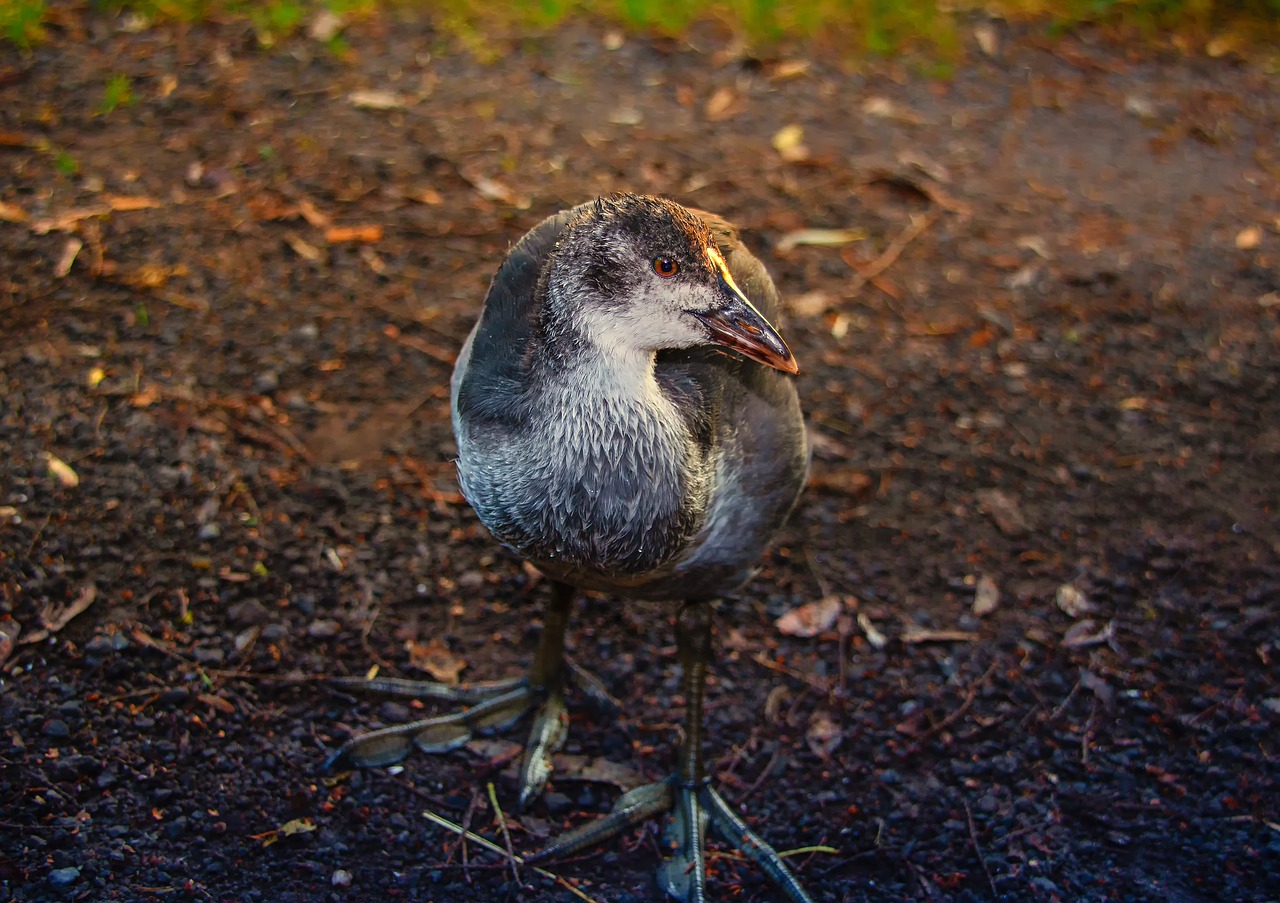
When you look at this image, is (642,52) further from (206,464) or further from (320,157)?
(206,464)

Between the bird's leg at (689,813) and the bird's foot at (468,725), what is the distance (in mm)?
245

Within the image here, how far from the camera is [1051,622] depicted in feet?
12.9

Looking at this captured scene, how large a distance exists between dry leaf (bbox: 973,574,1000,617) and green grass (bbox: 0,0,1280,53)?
3.92 m

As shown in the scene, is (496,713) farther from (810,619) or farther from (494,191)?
(494,191)

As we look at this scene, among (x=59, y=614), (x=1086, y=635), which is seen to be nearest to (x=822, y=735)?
(x=1086, y=635)

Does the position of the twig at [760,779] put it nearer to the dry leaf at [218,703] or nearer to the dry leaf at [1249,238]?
the dry leaf at [218,703]

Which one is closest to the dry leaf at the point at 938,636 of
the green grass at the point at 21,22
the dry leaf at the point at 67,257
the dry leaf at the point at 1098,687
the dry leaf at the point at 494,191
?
the dry leaf at the point at 1098,687

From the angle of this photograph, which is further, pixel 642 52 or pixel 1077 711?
pixel 642 52

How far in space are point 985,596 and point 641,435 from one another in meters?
1.78

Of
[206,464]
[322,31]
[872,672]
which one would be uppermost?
[322,31]


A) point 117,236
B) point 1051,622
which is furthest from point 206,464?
point 1051,622

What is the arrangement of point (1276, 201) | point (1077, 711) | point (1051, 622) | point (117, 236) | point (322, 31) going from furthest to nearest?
point (322, 31) < point (1276, 201) < point (117, 236) < point (1051, 622) < point (1077, 711)

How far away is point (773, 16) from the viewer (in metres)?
6.94

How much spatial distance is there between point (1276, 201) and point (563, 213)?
170 inches
